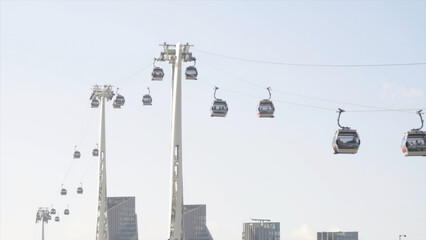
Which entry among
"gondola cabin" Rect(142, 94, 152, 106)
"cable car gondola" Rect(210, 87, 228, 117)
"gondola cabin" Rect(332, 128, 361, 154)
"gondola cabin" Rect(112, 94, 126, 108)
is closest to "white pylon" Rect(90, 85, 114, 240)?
"gondola cabin" Rect(112, 94, 126, 108)

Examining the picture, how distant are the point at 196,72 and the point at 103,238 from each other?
35454mm

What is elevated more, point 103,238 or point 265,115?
point 265,115

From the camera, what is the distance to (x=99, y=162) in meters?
91.9

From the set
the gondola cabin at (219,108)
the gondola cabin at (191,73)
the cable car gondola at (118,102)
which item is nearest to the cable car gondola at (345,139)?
the gondola cabin at (219,108)

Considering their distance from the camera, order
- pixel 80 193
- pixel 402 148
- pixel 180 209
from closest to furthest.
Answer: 1. pixel 402 148
2. pixel 180 209
3. pixel 80 193

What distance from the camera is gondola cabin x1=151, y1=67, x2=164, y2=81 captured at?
63.0 meters

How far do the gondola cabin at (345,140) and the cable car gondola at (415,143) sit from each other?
7.49 feet

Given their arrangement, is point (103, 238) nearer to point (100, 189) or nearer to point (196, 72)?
point (100, 189)

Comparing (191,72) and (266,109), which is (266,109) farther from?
(191,72)

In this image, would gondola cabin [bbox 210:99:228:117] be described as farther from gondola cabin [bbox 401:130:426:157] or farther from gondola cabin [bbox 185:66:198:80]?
gondola cabin [bbox 401:130:426:157]

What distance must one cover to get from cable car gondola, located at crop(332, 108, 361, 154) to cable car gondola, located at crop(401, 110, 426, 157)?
7.50ft

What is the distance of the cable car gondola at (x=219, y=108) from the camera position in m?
52.7

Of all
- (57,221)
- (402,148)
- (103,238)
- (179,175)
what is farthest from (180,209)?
(57,221)

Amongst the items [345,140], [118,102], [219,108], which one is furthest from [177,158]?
[118,102]
